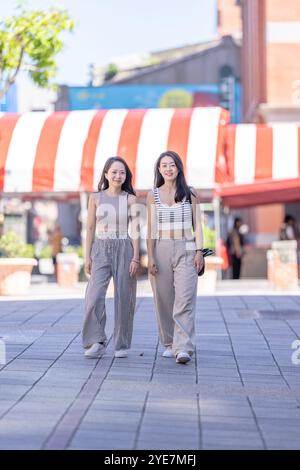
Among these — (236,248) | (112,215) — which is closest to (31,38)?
(236,248)

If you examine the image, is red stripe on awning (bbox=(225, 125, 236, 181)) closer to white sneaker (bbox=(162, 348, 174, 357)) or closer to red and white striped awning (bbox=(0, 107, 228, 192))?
red and white striped awning (bbox=(0, 107, 228, 192))

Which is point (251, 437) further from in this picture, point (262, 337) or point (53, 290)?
point (53, 290)

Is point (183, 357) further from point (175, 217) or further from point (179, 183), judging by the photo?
point (179, 183)

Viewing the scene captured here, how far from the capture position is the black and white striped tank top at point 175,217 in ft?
29.0

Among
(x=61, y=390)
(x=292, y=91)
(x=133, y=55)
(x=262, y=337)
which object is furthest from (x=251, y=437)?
(x=133, y=55)

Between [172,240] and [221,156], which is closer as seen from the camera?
[172,240]

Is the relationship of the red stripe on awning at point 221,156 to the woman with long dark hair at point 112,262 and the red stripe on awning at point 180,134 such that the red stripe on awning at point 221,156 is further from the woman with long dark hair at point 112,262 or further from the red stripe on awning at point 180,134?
the woman with long dark hair at point 112,262

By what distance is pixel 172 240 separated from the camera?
8828 millimetres

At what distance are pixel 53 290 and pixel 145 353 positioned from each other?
35.7ft

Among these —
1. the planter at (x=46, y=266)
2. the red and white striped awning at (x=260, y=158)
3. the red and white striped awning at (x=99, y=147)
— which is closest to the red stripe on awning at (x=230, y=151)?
the red and white striped awning at (x=260, y=158)

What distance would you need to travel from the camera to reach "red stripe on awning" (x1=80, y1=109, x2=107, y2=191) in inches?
894

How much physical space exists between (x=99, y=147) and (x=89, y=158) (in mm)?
374

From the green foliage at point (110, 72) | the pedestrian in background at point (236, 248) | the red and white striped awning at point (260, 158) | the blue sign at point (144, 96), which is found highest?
the green foliage at point (110, 72)

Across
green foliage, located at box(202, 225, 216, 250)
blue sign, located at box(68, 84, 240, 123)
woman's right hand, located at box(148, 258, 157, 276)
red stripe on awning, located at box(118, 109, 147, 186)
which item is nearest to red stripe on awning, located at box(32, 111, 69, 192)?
red stripe on awning, located at box(118, 109, 147, 186)
